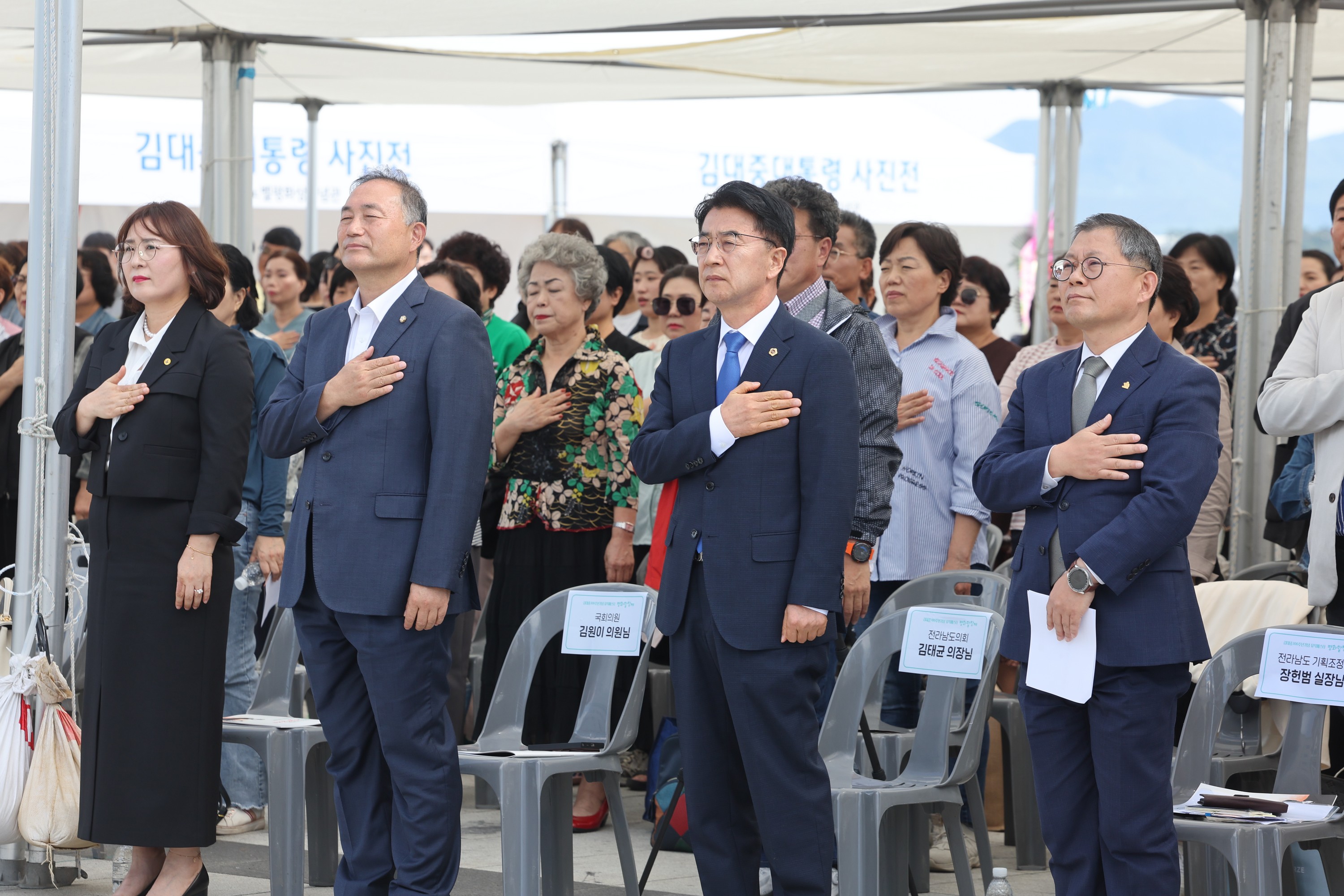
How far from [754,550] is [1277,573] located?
228 centimetres

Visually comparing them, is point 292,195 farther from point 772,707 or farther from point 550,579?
point 772,707

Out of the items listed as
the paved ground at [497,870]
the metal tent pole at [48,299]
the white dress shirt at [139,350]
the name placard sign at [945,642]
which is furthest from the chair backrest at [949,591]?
the metal tent pole at [48,299]

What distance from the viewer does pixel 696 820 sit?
3078mm

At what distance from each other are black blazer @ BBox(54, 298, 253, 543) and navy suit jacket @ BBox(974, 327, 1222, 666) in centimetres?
181

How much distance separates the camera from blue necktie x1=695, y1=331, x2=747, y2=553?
10.3ft

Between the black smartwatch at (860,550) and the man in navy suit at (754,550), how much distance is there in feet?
1.62

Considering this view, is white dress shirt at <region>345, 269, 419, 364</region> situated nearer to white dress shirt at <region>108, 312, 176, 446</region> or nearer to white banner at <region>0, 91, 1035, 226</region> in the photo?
white dress shirt at <region>108, 312, 176, 446</region>

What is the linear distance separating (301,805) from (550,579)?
44.0 inches

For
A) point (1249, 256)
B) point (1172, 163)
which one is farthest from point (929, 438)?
point (1172, 163)

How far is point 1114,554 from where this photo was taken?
2.73m

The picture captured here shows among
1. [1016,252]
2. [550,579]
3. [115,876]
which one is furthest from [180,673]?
[1016,252]

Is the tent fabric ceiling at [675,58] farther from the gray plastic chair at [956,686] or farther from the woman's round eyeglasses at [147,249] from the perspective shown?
the gray plastic chair at [956,686]

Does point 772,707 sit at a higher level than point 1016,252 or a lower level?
lower

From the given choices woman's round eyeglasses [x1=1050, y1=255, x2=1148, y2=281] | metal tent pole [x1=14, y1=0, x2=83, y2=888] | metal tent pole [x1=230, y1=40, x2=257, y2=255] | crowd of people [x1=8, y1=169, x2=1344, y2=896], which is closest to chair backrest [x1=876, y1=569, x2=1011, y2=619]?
crowd of people [x1=8, y1=169, x2=1344, y2=896]
